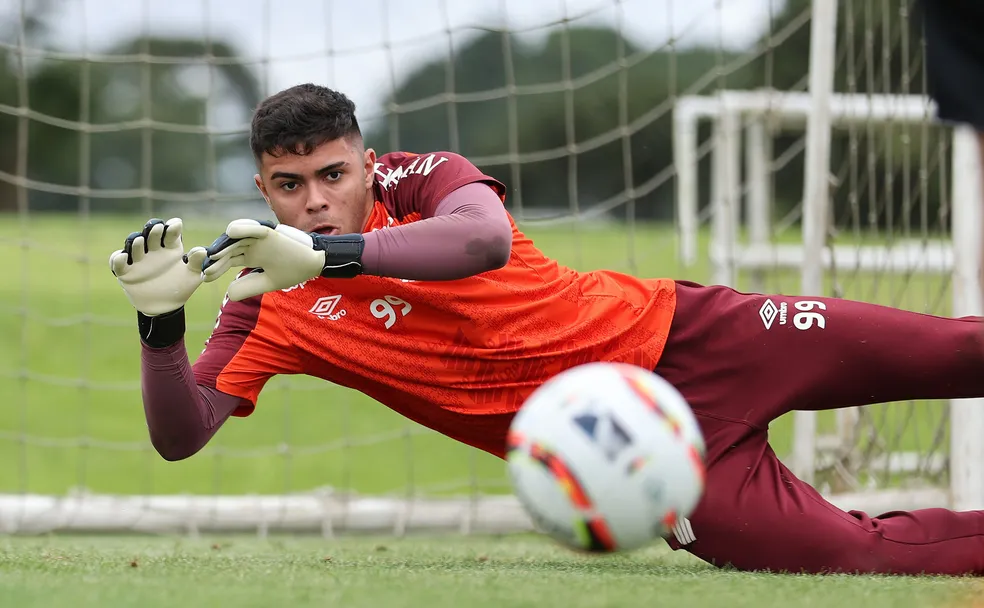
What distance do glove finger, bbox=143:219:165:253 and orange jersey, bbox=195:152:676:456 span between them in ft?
1.71

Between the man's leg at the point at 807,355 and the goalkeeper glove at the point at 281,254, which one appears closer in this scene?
the goalkeeper glove at the point at 281,254

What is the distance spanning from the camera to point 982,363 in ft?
10.4

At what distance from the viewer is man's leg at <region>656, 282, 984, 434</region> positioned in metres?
3.21

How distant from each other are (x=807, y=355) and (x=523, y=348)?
2.57 ft

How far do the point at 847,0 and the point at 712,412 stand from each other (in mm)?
3124

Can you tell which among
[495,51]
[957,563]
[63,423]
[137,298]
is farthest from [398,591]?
[495,51]

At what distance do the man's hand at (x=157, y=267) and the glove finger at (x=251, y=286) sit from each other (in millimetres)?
90

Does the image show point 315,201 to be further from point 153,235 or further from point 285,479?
point 285,479

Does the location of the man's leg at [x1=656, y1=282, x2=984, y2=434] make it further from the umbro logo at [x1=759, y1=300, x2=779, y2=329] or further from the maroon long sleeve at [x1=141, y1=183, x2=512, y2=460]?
the maroon long sleeve at [x1=141, y1=183, x2=512, y2=460]

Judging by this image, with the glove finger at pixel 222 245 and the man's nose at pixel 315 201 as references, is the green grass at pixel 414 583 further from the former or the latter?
the man's nose at pixel 315 201

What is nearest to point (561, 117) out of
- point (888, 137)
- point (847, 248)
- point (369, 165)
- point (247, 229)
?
point (847, 248)

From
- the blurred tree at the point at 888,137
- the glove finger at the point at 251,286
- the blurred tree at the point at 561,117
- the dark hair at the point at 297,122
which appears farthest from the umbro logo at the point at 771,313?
the blurred tree at the point at 561,117

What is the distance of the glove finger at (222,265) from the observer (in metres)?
2.82

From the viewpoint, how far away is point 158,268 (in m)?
2.91
